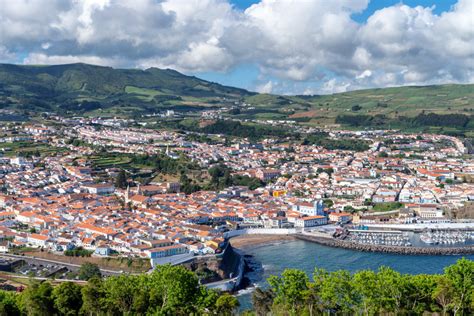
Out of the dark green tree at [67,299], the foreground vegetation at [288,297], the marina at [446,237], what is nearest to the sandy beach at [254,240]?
the marina at [446,237]

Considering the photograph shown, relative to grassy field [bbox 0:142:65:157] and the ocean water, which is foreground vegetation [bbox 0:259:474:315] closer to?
the ocean water

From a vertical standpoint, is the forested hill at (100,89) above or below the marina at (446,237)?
above

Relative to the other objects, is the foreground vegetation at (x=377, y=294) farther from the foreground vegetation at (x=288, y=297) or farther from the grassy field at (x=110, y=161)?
the grassy field at (x=110, y=161)

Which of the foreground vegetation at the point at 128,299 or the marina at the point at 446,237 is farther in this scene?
the marina at the point at 446,237

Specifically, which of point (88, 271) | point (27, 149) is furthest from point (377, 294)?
point (27, 149)

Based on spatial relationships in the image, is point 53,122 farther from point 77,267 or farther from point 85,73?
point 85,73

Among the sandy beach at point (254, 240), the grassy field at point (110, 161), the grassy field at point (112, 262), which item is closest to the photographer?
the grassy field at point (112, 262)

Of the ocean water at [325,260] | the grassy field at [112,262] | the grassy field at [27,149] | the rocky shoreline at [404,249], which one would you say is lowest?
the ocean water at [325,260]

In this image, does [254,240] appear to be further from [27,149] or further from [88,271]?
[27,149]

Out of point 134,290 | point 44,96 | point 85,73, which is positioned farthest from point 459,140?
point 85,73
